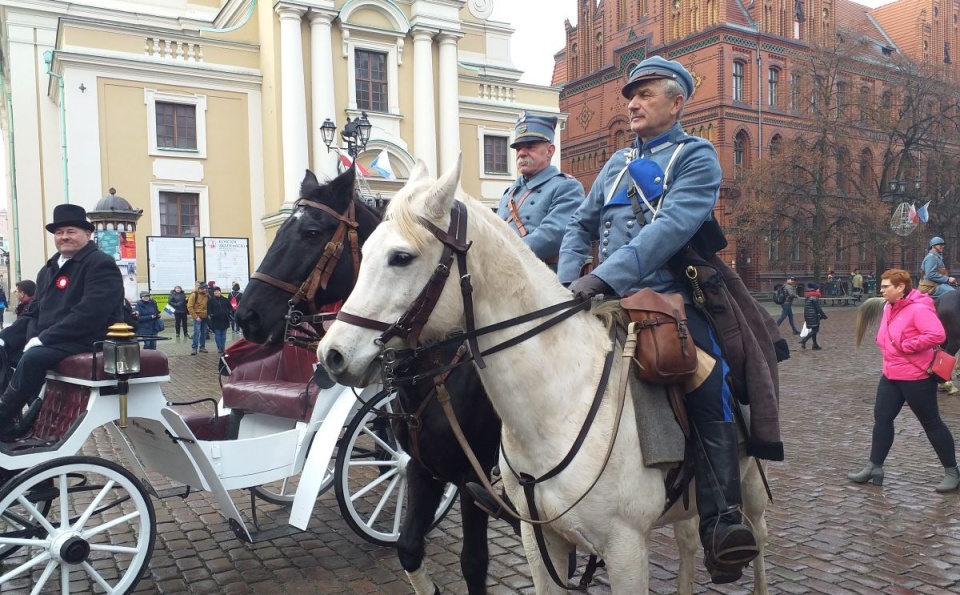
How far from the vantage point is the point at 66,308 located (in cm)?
437

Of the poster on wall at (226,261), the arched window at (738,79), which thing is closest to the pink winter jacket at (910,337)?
the poster on wall at (226,261)

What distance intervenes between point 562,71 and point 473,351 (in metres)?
53.7

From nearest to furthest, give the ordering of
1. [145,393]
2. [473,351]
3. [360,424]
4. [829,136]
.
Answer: [473,351] < [145,393] < [360,424] < [829,136]

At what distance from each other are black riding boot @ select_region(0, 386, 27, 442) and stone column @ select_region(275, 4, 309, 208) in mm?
21675

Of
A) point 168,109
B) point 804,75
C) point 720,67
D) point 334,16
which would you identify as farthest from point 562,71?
point 168,109

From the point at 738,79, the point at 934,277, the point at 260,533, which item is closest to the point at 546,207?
the point at 260,533

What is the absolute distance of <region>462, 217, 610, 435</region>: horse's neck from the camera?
2479mm

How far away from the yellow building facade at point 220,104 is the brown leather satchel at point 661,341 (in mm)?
20869

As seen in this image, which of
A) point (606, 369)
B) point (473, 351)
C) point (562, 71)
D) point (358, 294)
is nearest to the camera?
point (358, 294)

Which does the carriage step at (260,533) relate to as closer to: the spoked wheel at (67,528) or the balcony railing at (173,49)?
the spoked wheel at (67,528)

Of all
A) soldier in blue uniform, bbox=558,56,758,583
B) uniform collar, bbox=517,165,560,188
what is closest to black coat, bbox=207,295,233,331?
uniform collar, bbox=517,165,560,188

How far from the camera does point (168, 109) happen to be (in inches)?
988

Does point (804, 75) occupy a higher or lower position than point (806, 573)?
higher

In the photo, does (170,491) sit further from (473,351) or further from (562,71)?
(562,71)
